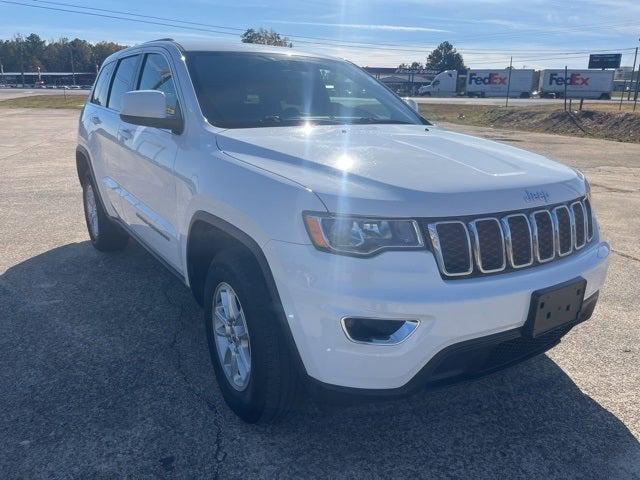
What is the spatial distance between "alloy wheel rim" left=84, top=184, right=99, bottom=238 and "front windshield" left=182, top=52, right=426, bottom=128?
7.98 ft

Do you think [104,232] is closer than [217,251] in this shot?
No

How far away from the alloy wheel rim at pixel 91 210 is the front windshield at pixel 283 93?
2.43m

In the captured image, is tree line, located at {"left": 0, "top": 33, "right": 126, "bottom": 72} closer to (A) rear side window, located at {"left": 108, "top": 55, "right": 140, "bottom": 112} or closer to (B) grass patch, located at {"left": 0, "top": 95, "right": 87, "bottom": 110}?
(B) grass patch, located at {"left": 0, "top": 95, "right": 87, "bottom": 110}

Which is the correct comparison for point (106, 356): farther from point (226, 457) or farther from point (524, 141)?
point (524, 141)

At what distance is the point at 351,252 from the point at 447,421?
124 cm

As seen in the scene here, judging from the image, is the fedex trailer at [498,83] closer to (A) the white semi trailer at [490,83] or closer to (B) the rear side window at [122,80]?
(A) the white semi trailer at [490,83]

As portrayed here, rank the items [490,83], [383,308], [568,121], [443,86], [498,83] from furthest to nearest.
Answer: [443,86] < [490,83] < [498,83] < [568,121] < [383,308]

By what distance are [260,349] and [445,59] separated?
129755 mm

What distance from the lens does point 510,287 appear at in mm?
2402

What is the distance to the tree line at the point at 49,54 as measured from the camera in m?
127

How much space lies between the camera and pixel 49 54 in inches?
5251

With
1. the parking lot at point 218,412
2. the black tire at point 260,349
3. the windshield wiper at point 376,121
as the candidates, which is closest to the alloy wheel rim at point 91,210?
the parking lot at point 218,412

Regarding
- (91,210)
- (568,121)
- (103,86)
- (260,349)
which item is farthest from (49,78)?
(260,349)

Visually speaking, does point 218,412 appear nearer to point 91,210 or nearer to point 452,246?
point 452,246
